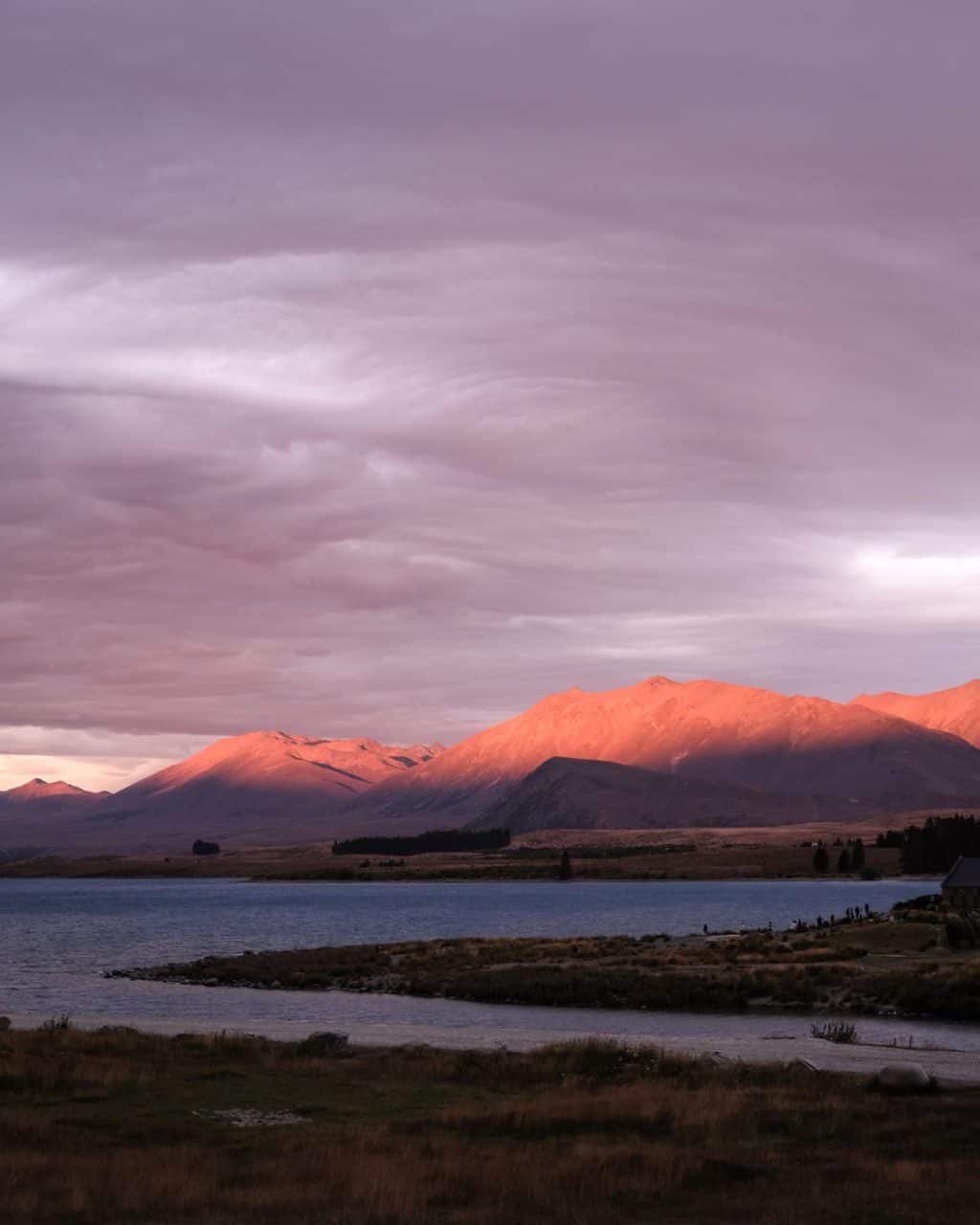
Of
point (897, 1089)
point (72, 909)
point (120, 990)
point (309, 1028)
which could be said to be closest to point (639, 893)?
point (72, 909)

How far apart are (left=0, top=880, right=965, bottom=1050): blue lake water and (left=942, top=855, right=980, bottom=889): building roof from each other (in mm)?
23407

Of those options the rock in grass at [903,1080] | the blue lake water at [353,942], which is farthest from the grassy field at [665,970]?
the rock in grass at [903,1080]

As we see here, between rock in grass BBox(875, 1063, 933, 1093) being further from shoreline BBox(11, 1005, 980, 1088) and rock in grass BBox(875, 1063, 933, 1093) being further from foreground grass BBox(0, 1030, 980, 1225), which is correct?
shoreline BBox(11, 1005, 980, 1088)

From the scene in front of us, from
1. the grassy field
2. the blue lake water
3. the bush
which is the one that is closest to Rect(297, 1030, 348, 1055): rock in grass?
the blue lake water

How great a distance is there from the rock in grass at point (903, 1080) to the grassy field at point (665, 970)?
23.4 metres

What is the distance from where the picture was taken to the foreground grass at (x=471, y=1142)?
18.5 m

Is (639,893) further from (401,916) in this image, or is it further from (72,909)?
(72,909)

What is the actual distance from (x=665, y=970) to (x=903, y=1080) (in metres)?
38.6

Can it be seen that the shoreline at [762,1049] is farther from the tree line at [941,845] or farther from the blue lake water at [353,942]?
the tree line at [941,845]

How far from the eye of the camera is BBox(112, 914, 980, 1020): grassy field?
184ft

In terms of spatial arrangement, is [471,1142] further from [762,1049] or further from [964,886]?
[964,886]

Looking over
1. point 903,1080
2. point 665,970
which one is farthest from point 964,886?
point 903,1080

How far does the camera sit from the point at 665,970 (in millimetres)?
67125

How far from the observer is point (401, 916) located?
14562 cm
